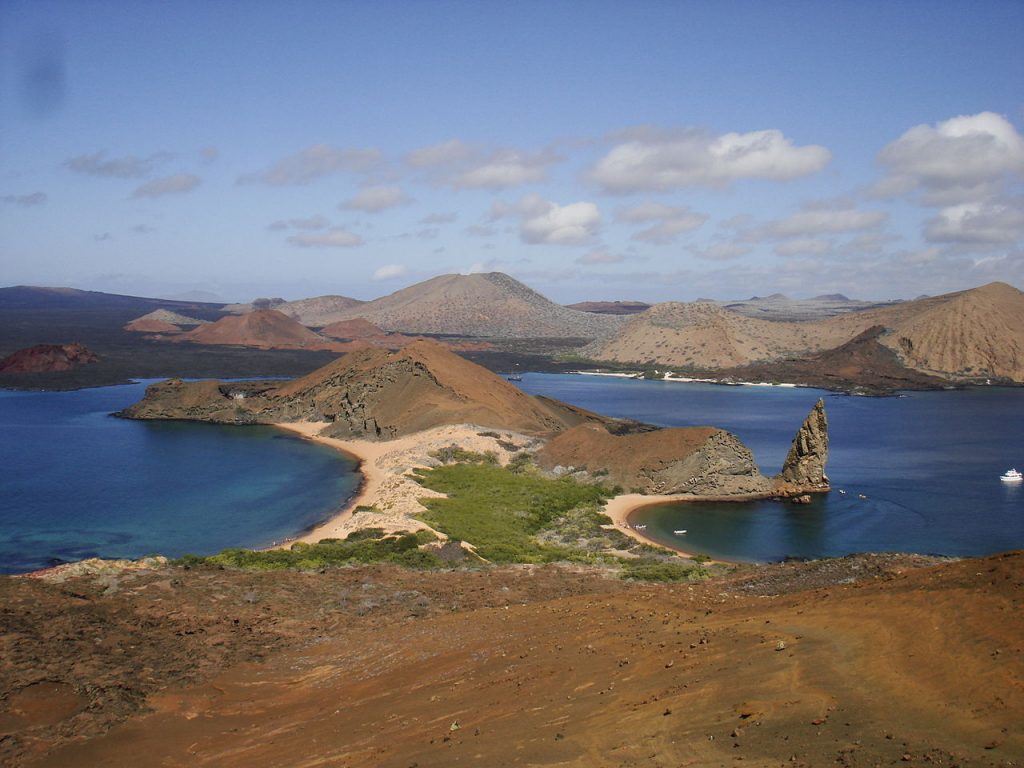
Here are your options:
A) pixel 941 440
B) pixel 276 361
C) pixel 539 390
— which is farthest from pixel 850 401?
pixel 276 361

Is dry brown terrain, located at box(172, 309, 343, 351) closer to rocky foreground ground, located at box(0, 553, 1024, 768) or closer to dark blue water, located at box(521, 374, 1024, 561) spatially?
dark blue water, located at box(521, 374, 1024, 561)

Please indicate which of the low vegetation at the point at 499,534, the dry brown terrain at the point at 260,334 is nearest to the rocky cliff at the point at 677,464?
the low vegetation at the point at 499,534

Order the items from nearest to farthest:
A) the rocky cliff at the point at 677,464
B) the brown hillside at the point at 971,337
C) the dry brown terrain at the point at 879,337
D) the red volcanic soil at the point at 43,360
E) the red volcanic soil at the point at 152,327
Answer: the rocky cliff at the point at 677,464
the red volcanic soil at the point at 43,360
the brown hillside at the point at 971,337
the dry brown terrain at the point at 879,337
the red volcanic soil at the point at 152,327

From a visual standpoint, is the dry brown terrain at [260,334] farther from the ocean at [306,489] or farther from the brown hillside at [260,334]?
the ocean at [306,489]

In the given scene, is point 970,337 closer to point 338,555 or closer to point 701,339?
point 701,339

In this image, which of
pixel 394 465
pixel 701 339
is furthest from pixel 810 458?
pixel 701 339
